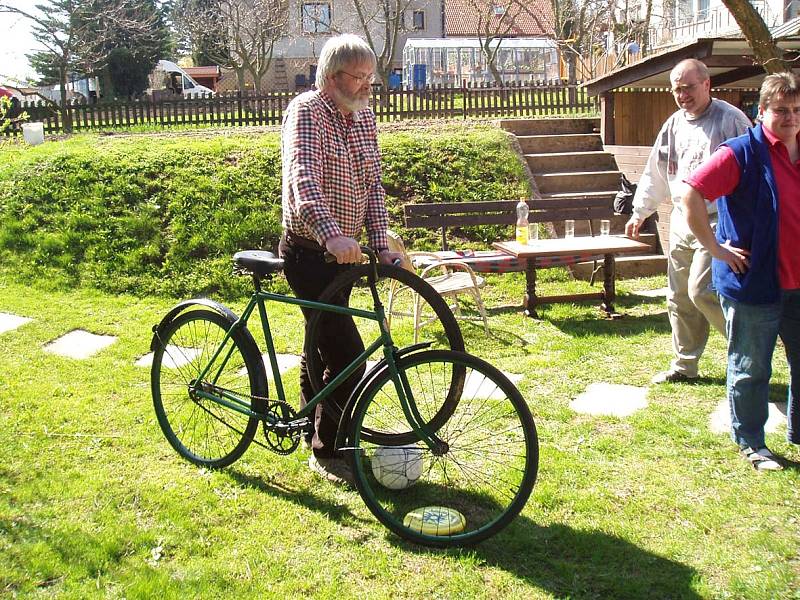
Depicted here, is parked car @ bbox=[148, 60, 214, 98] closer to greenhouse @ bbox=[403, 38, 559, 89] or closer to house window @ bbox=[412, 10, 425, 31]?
greenhouse @ bbox=[403, 38, 559, 89]

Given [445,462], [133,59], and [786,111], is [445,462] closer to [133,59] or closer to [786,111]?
[786,111]

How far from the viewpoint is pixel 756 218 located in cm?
386

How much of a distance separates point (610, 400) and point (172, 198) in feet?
22.1

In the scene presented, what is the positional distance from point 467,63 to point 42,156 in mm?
27316

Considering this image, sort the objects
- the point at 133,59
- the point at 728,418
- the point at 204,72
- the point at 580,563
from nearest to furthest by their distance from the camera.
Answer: the point at 580,563
the point at 728,418
the point at 133,59
the point at 204,72

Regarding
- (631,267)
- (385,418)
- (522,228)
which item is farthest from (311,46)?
(385,418)

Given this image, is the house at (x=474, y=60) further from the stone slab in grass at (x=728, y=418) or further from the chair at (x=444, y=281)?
the stone slab in grass at (x=728, y=418)

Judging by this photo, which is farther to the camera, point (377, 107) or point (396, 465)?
point (377, 107)

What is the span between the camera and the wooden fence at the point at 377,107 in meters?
15.1

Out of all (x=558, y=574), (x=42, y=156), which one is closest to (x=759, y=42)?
(x=558, y=574)

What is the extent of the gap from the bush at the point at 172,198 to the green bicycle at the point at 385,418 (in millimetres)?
4278

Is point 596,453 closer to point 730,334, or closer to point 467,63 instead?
point 730,334

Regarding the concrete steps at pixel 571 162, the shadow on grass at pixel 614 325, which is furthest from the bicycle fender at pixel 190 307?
the concrete steps at pixel 571 162

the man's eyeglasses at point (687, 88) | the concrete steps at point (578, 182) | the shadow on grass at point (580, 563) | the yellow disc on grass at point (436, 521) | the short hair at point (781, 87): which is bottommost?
the shadow on grass at point (580, 563)
